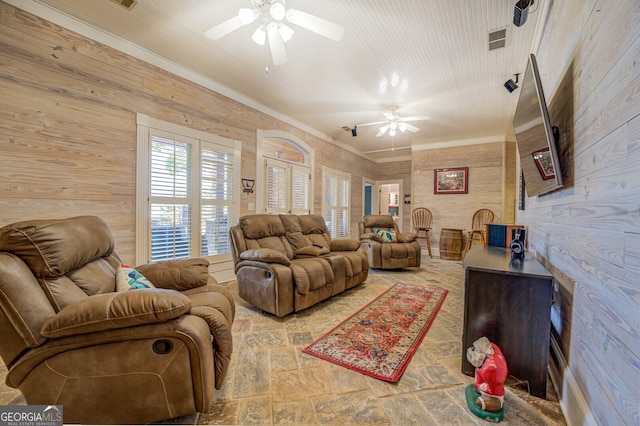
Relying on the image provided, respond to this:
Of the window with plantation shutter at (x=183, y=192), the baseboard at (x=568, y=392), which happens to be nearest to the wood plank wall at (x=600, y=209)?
the baseboard at (x=568, y=392)

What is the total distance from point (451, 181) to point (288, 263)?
206 inches

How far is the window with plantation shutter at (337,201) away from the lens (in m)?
6.09

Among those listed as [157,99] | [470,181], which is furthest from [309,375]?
[470,181]

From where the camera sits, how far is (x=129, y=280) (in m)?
1.59

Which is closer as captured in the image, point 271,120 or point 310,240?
point 310,240

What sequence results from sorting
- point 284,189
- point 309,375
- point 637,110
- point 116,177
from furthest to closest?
point 284,189, point 116,177, point 309,375, point 637,110

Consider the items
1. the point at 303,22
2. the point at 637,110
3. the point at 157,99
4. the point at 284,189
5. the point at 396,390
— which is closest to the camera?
the point at 637,110

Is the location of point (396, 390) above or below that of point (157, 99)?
below

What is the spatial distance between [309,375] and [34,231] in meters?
1.66

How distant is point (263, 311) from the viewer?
2752 millimetres

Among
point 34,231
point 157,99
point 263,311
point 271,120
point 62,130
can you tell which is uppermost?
point 271,120

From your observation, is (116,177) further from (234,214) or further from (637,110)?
(637,110)

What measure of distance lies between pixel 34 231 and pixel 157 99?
2398 millimetres

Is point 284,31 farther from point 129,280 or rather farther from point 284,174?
point 284,174
